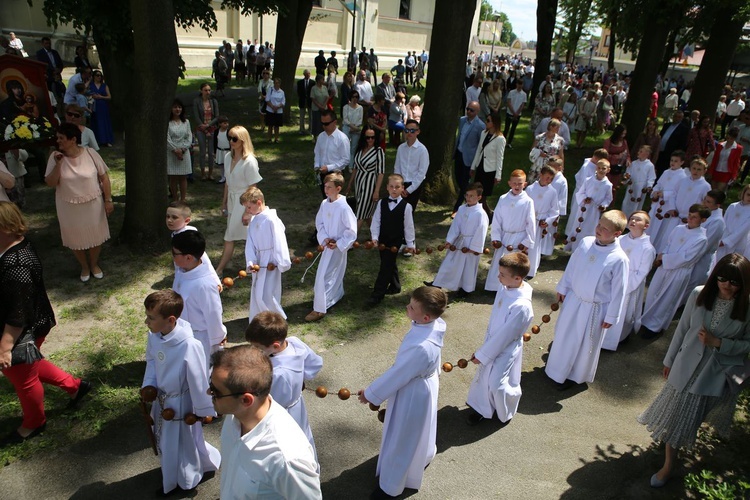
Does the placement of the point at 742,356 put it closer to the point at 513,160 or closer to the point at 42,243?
the point at 42,243

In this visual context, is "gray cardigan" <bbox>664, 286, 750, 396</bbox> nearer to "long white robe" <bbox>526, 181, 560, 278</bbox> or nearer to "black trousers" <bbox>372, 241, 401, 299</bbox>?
"black trousers" <bbox>372, 241, 401, 299</bbox>

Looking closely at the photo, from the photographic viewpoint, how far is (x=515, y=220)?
790 centimetres

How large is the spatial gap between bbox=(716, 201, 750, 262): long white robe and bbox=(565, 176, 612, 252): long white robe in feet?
6.50

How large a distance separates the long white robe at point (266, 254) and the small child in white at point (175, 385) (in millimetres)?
2174

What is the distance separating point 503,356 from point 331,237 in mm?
2938

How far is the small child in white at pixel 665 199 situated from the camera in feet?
31.2

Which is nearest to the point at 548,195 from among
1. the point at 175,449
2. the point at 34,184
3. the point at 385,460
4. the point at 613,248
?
the point at 613,248

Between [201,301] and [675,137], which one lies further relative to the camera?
[675,137]

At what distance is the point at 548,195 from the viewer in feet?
28.7

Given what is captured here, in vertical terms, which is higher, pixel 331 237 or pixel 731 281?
pixel 731 281

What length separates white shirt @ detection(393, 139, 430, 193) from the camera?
9570 mm

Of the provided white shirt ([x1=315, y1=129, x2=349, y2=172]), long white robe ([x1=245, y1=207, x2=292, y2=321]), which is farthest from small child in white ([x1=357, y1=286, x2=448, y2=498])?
white shirt ([x1=315, y1=129, x2=349, y2=172])

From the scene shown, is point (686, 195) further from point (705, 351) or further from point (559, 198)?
point (705, 351)

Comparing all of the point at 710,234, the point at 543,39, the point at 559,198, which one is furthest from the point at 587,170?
the point at 543,39
